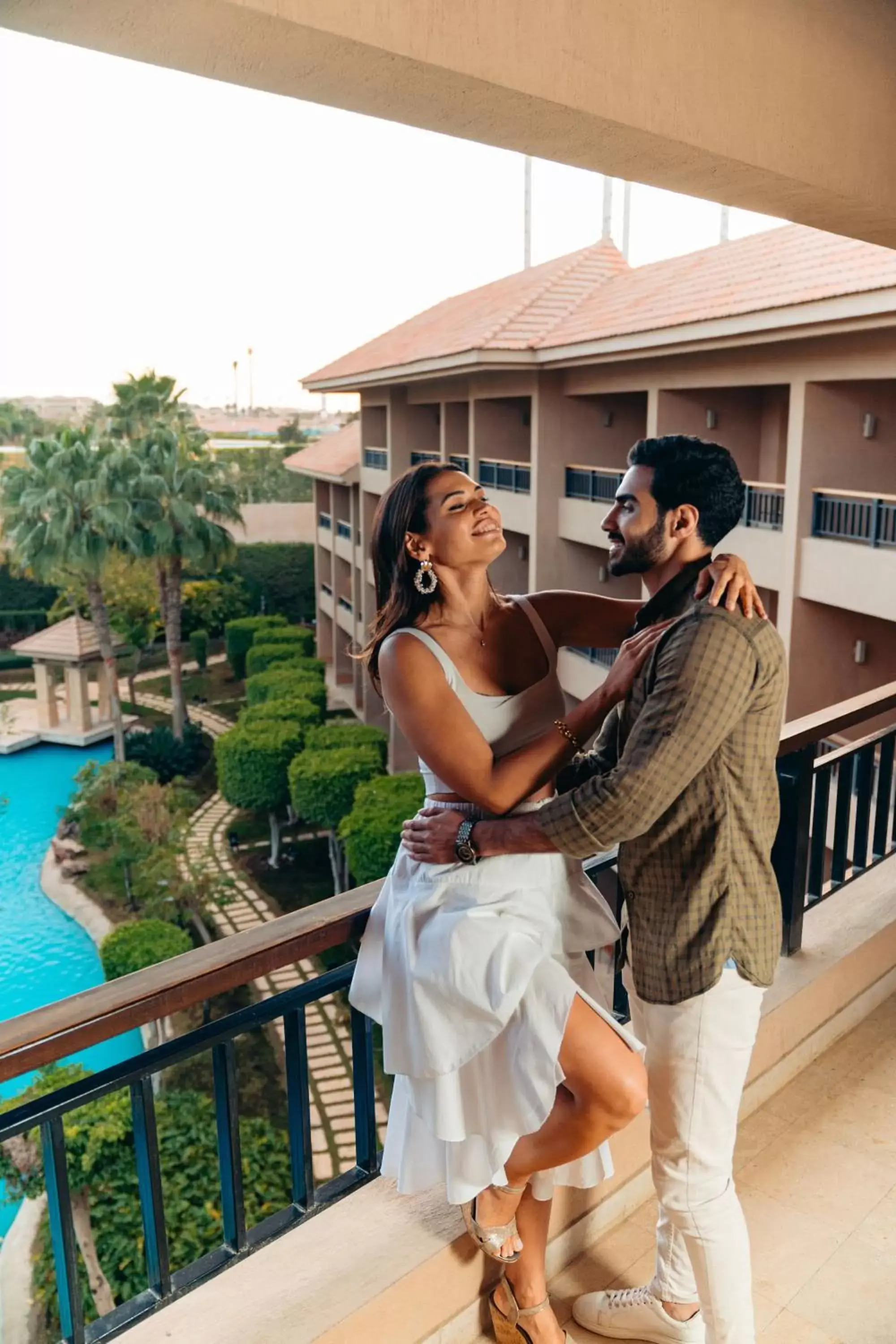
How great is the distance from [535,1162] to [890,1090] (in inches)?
57.6

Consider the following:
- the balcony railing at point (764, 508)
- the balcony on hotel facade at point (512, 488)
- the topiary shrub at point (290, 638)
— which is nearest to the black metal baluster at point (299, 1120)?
the balcony railing at point (764, 508)

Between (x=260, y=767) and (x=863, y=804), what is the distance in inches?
602

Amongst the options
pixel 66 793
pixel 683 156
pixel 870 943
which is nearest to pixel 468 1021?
pixel 683 156

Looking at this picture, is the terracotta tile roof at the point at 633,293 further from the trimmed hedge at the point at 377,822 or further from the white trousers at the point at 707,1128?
the white trousers at the point at 707,1128

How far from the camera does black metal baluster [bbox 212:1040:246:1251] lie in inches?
74.7

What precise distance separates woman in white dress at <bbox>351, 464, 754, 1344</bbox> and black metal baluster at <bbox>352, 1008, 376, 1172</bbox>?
200mm

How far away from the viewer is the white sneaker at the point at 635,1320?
1922 millimetres

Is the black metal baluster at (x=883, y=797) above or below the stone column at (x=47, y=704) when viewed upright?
above

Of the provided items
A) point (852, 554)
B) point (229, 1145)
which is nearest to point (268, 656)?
point (852, 554)

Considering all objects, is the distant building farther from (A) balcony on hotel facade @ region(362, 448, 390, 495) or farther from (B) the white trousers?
(B) the white trousers

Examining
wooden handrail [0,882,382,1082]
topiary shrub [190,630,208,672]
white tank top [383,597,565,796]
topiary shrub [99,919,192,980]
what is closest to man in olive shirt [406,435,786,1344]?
white tank top [383,597,565,796]

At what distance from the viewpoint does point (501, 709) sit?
1.78 m

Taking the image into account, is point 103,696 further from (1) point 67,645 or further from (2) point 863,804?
(2) point 863,804

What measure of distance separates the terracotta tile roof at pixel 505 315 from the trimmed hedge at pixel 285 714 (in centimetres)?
602
